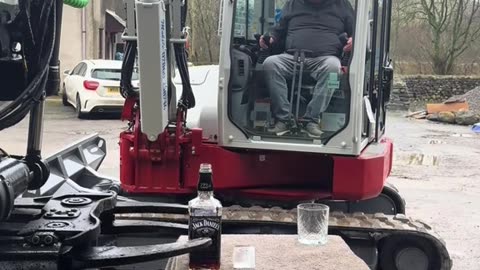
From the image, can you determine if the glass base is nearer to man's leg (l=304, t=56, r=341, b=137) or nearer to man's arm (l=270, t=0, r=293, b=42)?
man's leg (l=304, t=56, r=341, b=137)

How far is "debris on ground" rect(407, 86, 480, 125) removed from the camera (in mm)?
22516

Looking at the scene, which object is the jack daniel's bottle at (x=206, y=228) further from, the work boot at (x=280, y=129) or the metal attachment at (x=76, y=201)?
the work boot at (x=280, y=129)

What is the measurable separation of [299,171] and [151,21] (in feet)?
5.53

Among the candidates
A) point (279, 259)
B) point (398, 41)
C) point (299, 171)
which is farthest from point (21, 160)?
point (398, 41)

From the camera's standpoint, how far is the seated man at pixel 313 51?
16.4ft

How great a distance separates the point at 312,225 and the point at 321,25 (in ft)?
7.97

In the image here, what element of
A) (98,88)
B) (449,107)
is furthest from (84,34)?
(449,107)

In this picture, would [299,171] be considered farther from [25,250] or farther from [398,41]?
[398,41]

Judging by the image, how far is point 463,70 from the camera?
34406 millimetres

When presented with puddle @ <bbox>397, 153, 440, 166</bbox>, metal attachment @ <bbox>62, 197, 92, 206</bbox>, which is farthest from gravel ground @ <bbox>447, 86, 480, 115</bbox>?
metal attachment @ <bbox>62, 197, 92, 206</bbox>

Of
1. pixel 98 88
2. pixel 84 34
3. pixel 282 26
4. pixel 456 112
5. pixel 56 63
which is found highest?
pixel 84 34

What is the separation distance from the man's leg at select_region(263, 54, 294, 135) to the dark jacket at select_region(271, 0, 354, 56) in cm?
12

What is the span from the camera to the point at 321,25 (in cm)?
502

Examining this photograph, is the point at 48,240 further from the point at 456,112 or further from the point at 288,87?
the point at 456,112
